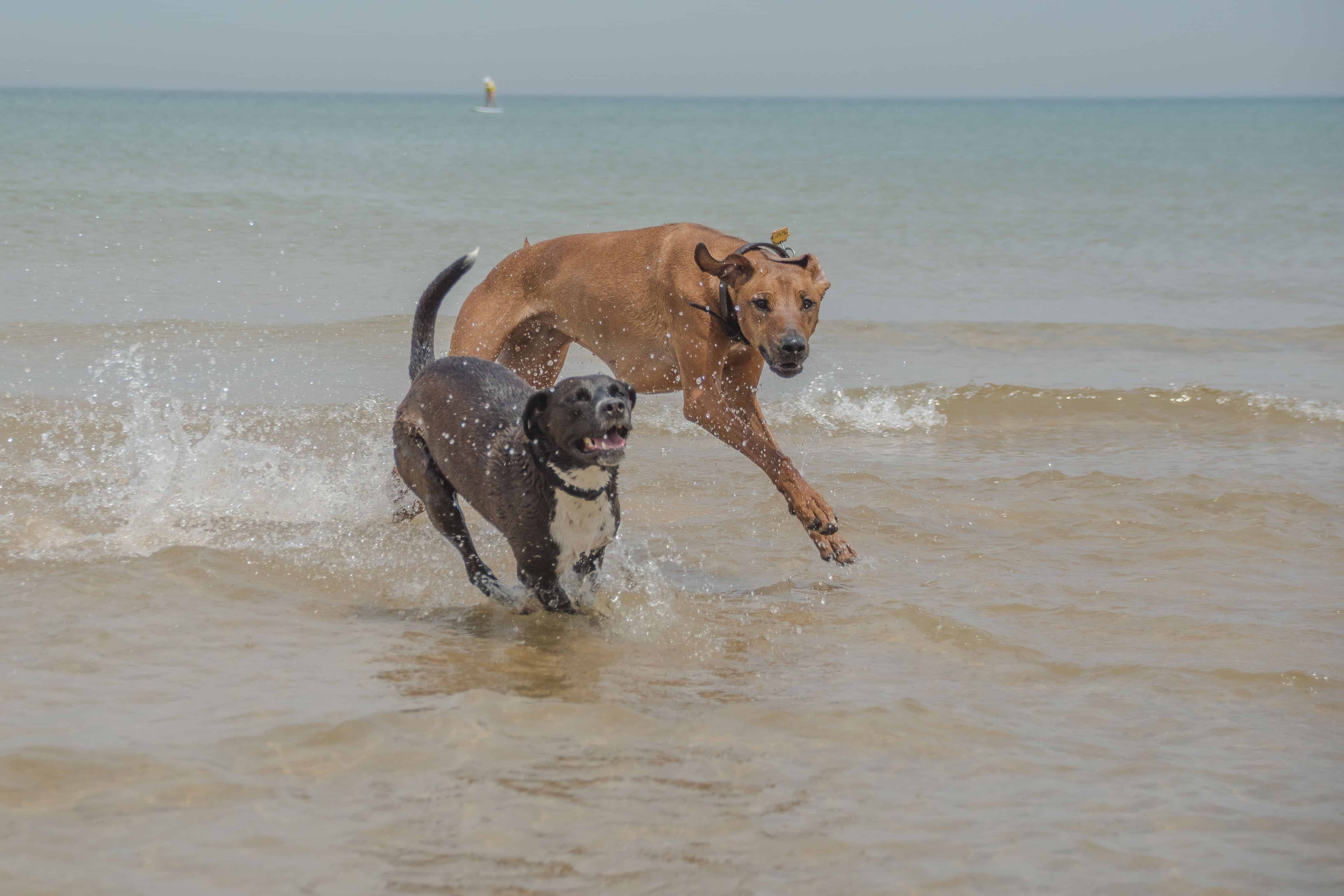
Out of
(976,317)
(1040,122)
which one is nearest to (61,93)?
(1040,122)

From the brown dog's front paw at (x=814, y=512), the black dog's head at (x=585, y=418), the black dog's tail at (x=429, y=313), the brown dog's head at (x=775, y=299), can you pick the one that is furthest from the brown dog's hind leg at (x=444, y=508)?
the brown dog's head at (x=775, y=299)

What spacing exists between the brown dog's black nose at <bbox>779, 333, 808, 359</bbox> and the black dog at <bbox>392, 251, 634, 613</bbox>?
1045mm

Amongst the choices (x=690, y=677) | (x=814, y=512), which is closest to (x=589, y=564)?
(x=690, y=677)

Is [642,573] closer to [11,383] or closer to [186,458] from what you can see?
[186,458]

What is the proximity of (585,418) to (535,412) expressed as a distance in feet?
0.78

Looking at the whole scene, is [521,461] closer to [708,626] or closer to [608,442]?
[608,442]

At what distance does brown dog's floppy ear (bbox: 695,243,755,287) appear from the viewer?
5719 mm

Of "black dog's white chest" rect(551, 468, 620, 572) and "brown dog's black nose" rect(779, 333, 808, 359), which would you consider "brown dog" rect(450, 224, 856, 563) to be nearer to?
"brown dog's black nose" rect(779, 333, 808, 359)

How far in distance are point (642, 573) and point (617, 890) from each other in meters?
2.44

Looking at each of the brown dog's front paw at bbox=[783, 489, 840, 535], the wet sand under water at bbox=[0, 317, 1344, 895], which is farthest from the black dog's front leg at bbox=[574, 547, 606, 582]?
the brown dog's front paw at bbox=[783, 489, 840, 535]

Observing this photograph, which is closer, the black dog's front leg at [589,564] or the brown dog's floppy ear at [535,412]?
the brown dog's floppy ear at [535,412]

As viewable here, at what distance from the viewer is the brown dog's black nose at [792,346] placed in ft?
17.6

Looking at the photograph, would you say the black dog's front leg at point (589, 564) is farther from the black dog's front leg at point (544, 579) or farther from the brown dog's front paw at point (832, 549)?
the brown dog's front paw at point (832, 549)

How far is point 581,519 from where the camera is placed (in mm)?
4480
